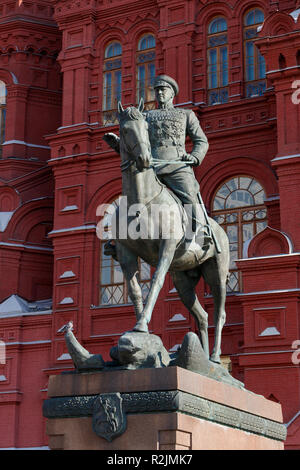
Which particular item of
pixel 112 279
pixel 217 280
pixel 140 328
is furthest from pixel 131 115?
pixel 112 279

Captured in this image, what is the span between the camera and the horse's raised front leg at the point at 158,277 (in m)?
9.51

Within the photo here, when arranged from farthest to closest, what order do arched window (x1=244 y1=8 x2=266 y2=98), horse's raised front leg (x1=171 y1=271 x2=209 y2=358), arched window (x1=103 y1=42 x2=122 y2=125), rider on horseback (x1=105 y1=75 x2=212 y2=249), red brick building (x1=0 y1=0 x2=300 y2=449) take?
1. arched window (x1=103 y1=42 x2=122 y2=125)
2. arched window (x1=244 y1=8 x2=266 y2=98)
3. red brick building (x1=0 y1=0 x2=300 y2=449)
4. horse's raised front leg (x1=171 y1=271 x2=209 y2=358)
5. rider on horseback (x1=105 y1=75 x2=212 y2=249)

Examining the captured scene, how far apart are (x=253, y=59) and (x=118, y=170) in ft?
16.3

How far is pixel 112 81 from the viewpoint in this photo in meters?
26.8

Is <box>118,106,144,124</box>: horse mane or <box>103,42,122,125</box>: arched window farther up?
→ <box>103,42,122,125</box>: arched window

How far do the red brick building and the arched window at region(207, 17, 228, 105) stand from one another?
1.6 inches

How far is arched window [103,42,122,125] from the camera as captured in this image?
26.4 m

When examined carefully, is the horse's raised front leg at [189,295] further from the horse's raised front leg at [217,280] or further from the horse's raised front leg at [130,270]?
the horse's raised front leg at [130,270]

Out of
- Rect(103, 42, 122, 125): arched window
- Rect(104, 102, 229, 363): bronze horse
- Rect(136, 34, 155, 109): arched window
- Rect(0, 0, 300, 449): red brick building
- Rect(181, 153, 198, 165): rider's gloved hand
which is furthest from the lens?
Rect(103, 42, 122, 125): arched window

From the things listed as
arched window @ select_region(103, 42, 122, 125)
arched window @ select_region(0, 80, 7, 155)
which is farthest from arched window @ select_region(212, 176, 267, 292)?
arched window @ select_region(0, 80, 7, 155)

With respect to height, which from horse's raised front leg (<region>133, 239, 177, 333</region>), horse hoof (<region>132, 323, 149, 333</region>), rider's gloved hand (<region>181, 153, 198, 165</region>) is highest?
rider's gloved hand (<region>181, 153, 198, 165</region>)

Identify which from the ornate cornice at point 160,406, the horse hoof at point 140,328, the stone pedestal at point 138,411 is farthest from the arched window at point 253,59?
the stone pedestal at point 138,411

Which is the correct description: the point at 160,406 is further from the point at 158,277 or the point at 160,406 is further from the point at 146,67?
the point at 146,67

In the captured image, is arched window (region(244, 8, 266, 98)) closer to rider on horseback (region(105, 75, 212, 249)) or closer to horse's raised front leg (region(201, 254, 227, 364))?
rider on horseback (region(105, 75, 212, 249))
